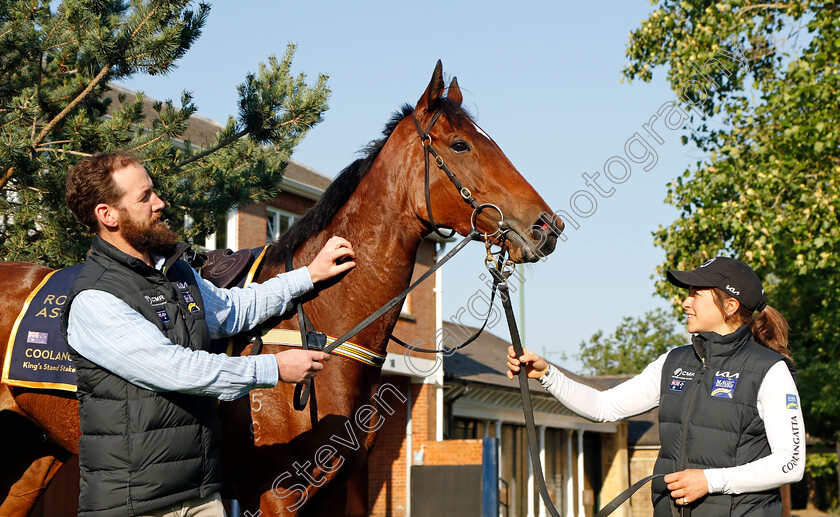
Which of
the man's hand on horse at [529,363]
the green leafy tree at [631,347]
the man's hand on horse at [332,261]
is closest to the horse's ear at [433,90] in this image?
the man's hand on horse at [332,261]

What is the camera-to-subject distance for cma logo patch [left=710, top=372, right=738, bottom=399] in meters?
3.45

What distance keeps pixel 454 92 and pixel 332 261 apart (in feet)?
3.66

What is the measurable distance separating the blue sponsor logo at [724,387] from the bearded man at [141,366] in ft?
5.35

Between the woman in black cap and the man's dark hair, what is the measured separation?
188 centimetres

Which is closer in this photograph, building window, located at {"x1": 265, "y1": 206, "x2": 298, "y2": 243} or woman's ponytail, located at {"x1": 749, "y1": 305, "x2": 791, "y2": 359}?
woman's ponytail, located at {"x1": 749, "y1": 305, "x2": 791, "y2": 359}

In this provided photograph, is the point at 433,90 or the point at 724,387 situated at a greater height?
the point at 433,90

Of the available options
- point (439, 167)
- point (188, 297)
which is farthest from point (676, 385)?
point (188, 297)

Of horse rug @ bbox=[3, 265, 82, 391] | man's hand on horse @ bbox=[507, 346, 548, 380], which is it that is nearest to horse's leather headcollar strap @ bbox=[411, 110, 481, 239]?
man's hand on horse @ bbox=[507, 346, 548, 380]

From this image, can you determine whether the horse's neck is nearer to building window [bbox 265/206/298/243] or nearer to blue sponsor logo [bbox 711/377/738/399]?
blue sponsor logo [bbox 711/377/738/399]

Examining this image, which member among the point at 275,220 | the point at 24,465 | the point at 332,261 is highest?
the point at 275,220

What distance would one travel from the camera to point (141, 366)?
2.88 m

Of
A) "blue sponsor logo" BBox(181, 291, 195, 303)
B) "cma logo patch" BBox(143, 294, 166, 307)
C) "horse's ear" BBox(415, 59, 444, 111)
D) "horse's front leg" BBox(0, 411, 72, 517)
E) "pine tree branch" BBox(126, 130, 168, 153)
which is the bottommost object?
"horse's front leg" BBox(0, 411, 72, 517)

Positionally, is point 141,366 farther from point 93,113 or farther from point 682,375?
point 93,113

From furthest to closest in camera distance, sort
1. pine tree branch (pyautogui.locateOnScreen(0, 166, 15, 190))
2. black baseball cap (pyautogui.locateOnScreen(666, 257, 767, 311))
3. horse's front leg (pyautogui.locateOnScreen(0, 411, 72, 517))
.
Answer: pine tree branch (pyautogui.locateOnScreen(0, 166, 15, 190)) < horse's front leg (pyautogui.locateOnScreen(0, 411, 72, 517)) < black baseball cap (pyautogui.locateOnScreen(666, 257, 767, 311))
